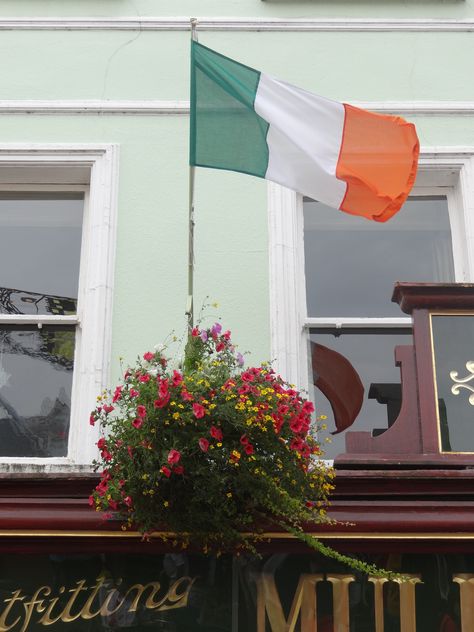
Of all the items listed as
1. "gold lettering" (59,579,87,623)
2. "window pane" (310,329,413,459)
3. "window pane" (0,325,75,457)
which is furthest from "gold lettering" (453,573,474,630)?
"window pane" (0,325,75,457)

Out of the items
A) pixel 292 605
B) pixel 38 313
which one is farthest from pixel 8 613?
pixel 38 313

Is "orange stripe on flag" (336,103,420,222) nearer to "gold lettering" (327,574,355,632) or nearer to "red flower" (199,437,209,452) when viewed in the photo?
"red flower" (199,437,209,452)

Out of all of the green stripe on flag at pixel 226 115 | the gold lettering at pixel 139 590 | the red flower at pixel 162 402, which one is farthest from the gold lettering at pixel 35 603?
the green stripe on flag at pixel 226 115

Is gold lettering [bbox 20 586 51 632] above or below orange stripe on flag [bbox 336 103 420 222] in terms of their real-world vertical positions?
below

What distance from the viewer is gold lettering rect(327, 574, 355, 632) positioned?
5730mm

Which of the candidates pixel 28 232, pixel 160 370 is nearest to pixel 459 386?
pixel 160 370

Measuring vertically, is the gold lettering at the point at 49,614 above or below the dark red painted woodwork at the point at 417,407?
below

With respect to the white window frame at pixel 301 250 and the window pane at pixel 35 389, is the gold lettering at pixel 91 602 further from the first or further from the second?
the white window frame at pixel 301 250

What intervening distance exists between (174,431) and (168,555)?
857 mm

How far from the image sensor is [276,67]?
7.49 metres

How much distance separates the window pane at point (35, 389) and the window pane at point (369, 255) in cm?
161

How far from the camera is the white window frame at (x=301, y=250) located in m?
6.56

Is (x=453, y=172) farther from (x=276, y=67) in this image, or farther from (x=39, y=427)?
(x=39, y=427)

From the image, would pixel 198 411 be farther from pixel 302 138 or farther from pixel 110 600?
pixel 302 138
